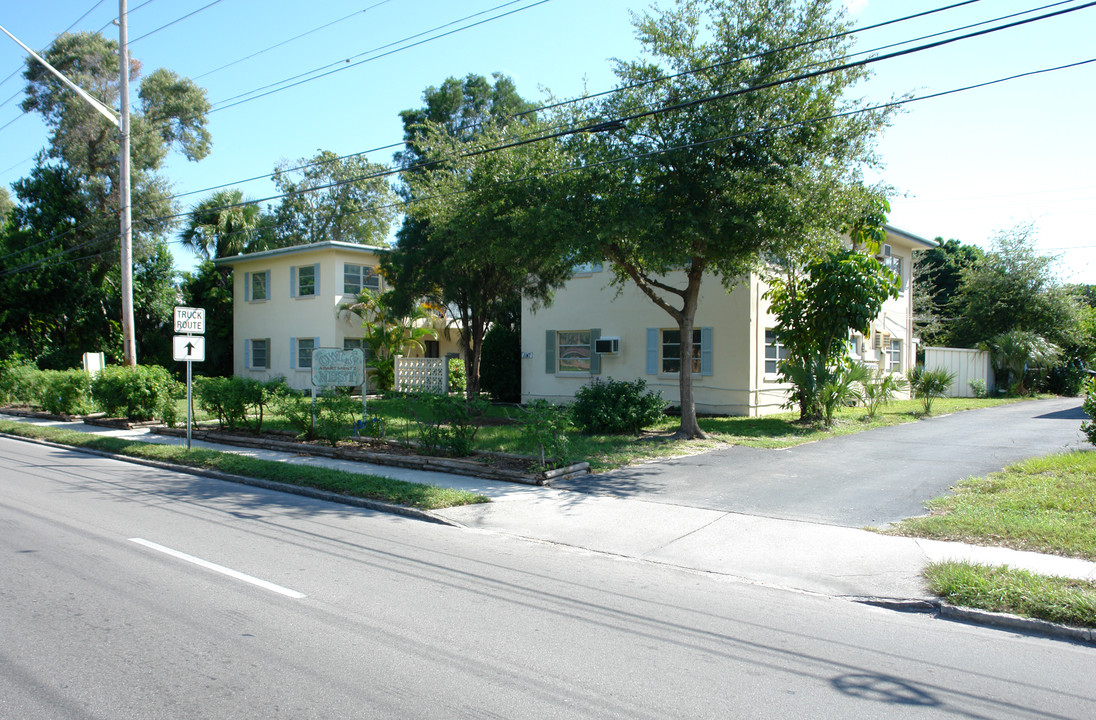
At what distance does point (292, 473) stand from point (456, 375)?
1622 cm

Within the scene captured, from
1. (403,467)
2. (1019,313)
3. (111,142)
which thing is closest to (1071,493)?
(403,467)

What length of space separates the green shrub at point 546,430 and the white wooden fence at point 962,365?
20024 mm

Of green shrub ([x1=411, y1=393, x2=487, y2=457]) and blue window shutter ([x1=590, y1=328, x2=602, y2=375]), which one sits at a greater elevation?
blue window shutter ([x1=590, y1=328, x2=602, y2=375])

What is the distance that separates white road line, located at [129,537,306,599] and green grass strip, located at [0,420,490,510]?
2.99 metres

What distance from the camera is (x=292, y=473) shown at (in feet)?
37.0

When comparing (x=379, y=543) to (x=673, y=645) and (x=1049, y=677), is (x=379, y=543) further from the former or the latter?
(x=1049, y=677)

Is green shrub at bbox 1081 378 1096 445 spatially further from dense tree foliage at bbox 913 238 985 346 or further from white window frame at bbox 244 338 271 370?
white window frame at bbox 244 338 271 370

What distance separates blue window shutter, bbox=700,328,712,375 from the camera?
1981cm

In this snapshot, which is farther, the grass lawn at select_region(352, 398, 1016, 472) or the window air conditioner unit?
the window air conditioner unit

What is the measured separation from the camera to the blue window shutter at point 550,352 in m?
22.9

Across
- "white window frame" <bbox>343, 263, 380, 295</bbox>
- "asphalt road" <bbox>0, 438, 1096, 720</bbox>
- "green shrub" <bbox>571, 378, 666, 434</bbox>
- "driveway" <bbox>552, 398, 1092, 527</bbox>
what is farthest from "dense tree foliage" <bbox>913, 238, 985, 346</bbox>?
"asphalt road" <bbox>0, 438, 1096, 720</bbox>

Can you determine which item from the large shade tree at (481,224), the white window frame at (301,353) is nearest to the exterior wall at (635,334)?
the large shade tree at (481,224)

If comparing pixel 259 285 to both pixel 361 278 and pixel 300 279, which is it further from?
pixel 361 278

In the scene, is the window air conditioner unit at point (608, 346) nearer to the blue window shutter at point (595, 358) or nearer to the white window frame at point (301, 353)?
the blue window shutter at point (595, 358)
